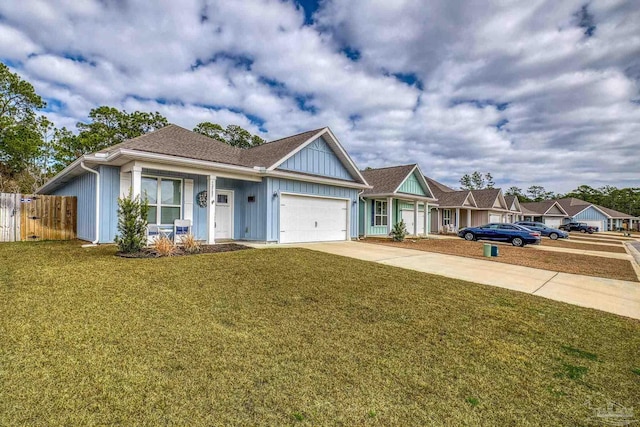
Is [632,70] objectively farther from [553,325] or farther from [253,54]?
[253,54]

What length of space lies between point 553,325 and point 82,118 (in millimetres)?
37804

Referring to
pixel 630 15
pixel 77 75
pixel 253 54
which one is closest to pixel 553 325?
pixel 630 15

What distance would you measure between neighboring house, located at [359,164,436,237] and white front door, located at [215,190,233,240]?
904cm

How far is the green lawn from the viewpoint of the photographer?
2.39m

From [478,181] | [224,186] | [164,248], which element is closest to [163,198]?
[224,186]

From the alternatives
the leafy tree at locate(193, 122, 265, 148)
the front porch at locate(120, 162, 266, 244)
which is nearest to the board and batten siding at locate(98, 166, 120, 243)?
the front porch at locate(120, 162, 266, 244)

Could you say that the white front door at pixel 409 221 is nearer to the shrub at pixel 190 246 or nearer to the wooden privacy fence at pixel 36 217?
the shrub at pixel 190 246

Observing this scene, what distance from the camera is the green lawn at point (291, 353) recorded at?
2.39 metres

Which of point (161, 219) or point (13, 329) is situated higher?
point (161, 219)

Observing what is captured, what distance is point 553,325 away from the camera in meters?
4.53

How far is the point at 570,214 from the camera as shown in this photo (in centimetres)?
4641

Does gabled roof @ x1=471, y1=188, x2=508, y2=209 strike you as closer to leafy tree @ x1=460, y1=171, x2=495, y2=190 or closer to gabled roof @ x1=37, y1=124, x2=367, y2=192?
gabled roof @ x1=37, y1=124, x2=367, y2=192

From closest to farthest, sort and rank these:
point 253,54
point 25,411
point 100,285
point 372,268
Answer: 1. point 25,411
2. point 100,285
3. point 372,268
4. point 253,54

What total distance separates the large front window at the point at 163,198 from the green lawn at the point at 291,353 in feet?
14.6
